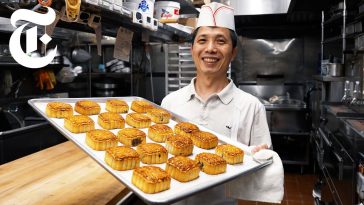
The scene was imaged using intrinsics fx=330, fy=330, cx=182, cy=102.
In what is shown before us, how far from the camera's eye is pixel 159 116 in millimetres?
1670

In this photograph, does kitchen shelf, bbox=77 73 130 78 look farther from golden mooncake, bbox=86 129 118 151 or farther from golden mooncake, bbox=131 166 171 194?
golden mooncake, bbox=131 166 171 194

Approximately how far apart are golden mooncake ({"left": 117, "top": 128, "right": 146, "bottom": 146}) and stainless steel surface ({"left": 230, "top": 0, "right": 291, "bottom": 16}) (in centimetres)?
401

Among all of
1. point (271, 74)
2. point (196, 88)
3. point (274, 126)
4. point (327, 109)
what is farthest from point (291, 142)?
point (196, 88)

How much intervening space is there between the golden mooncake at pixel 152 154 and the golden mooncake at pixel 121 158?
53 mm

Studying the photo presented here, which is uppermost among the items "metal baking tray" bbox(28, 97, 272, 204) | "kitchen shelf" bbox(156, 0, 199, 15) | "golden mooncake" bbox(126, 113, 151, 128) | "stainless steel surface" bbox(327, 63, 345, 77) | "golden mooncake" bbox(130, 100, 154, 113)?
"kitchen shelf" bbox(156, 0, 199, 15)

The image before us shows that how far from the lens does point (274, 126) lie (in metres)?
5.19

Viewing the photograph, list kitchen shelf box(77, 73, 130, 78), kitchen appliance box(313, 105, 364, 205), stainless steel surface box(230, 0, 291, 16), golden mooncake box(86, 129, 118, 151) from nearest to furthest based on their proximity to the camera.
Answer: golden mooncake box(86, 129, 118, 151) < kitchen appliance box(313, 105, 364, 205) < kitchen shelf box(77, 73, 130, 78) < stainless steel surface box(230, 0, 291, 16)

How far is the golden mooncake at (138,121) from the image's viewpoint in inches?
63.0

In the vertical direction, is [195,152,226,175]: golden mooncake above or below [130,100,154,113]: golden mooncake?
below

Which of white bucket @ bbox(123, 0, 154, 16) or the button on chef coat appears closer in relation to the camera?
the button on chef coat

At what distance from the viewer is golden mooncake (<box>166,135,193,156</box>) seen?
1380 mm

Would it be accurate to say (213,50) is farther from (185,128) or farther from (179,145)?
(179,145)

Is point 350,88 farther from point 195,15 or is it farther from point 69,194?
point 69,194

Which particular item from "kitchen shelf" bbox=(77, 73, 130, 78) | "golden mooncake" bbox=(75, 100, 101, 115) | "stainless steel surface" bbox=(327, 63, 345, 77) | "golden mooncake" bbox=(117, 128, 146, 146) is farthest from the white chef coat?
"stainless steel surface" bbox=(327, 63, 345, 77)
